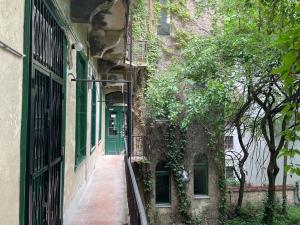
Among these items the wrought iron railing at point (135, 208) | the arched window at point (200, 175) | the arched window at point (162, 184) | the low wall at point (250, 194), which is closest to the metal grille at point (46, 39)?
the wrought iron railing at point (135, 208)

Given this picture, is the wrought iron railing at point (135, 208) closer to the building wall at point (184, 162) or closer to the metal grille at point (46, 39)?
the metal grille at point (46, 39)

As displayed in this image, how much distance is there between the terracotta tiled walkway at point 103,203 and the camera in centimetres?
543

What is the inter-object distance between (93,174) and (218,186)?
29.6 feet

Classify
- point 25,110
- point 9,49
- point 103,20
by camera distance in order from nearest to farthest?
point 9,49
point 25,110
point 103,20

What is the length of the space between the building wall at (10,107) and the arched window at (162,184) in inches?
579

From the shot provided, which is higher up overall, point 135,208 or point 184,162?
point 135,208

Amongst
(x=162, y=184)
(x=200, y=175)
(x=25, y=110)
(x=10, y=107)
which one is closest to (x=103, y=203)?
(x=25, y=110)

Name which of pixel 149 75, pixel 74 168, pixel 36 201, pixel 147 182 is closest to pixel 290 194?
pixel 147 182

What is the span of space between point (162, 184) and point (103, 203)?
11369 millimetres

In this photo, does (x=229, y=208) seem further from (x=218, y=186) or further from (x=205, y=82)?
(x=205, y=82)

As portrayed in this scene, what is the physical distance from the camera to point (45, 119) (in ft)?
13.4

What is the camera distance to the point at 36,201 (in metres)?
3.71

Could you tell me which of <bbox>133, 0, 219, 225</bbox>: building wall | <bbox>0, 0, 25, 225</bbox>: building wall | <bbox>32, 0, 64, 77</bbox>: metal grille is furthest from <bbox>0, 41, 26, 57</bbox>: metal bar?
<bbox>133, 0, 219, 225</bbox>: building wall

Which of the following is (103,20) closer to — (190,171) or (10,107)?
(10,107)
